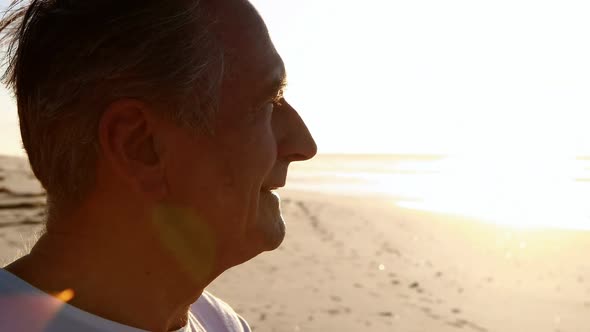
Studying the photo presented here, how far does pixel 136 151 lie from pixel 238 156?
0.71 ft

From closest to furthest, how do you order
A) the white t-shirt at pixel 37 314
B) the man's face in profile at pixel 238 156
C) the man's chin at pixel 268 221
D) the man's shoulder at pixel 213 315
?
the white t-shirt at pixel 37 314, the man's face in profile at pixel 238 156, the man's chin at pixel 268 221, the man's shoulder at pixel 213 315

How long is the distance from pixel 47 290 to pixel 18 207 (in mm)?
8594

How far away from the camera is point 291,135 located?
55.3 inches

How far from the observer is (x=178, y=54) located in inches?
46.6

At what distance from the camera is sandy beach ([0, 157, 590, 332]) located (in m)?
5.96

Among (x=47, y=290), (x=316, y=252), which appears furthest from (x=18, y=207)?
(x=47, y=290)

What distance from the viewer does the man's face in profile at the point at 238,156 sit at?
1.22 meters

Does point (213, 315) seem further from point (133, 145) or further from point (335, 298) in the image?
point (335, 298)

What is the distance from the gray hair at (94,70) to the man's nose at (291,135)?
21 centimetres

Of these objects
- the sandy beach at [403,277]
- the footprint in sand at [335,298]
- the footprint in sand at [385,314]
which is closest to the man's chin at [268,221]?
the sandy beach at [403,277]

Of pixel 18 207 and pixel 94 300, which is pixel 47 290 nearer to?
pixel 94 300

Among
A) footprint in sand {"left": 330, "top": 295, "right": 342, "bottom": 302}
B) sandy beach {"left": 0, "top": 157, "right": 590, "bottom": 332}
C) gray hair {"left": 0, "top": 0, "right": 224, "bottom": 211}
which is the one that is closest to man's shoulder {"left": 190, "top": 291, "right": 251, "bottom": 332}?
gray hair {"left": 0, "top": 0, "right": 224, "bottom": 211}

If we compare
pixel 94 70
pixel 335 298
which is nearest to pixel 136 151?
pixel 94 70

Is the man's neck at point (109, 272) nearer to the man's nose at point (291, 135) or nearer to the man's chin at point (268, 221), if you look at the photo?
the man's chin at point (268, 221)
